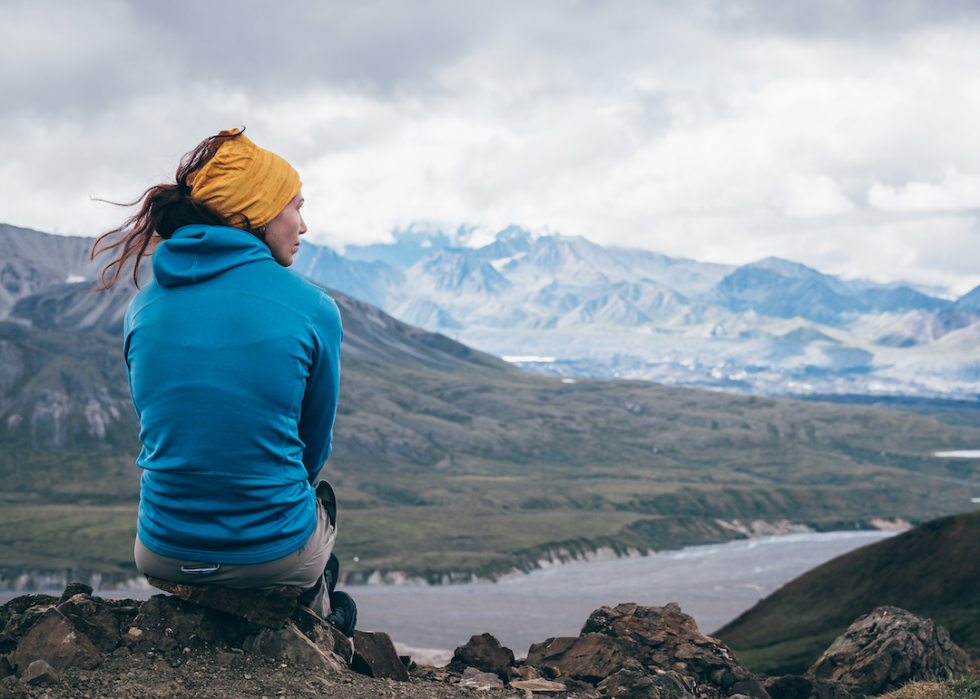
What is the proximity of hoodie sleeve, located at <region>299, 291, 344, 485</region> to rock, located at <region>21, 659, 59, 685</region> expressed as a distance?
2470 mm

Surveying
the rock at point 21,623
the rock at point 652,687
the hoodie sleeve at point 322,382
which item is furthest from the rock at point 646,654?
the rock at point 21,623

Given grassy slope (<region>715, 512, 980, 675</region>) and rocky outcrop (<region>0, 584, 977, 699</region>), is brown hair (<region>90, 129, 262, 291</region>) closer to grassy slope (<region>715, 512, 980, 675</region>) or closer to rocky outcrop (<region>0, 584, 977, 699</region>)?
rocky outcrop (<region>0, 584, 977, 699</region>)

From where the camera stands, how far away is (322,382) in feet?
22.1

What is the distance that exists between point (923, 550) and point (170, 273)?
57.0 metres

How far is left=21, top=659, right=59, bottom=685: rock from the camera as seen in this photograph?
6570 millimetres

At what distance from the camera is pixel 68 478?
19912 cm

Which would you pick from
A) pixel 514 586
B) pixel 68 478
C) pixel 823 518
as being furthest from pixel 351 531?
pixel 823 518

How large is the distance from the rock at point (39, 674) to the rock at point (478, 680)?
3691 mm

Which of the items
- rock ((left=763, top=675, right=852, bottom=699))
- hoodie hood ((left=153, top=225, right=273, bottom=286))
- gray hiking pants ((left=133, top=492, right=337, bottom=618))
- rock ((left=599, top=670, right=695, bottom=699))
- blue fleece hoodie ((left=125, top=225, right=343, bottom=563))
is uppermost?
hoodie hood ((left=153, top=225, right=273, bottom=286))

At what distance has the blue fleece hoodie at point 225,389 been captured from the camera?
634 centimetres

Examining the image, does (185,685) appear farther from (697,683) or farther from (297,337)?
(697,683)

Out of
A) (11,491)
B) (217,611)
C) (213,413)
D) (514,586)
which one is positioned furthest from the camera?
(11,491)

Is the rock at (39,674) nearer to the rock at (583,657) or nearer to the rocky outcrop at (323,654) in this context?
the rocky outcrop at (323,654)

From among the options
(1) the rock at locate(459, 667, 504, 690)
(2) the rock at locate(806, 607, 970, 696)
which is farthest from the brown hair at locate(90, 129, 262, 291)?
(2) the rock at locate(806, 607, 970, 696)
